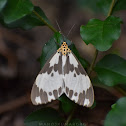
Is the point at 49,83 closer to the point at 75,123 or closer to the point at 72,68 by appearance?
the point at 72,68

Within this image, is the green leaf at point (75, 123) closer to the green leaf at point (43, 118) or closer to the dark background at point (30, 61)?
the green leaf at point (43, 118)

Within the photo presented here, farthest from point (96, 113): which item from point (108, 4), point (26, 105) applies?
point (108, 4)

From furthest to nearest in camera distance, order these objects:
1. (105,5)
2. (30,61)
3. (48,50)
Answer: (30,61)
(105,5)
(48,50)

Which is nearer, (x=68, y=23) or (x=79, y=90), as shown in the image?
(x=79, y=90)

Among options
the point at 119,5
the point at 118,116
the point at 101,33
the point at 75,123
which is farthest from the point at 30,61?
the point at 118,116

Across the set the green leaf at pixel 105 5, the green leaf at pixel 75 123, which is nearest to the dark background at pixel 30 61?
the green leaf at pixel 75 123

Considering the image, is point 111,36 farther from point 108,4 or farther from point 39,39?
point 39,39
